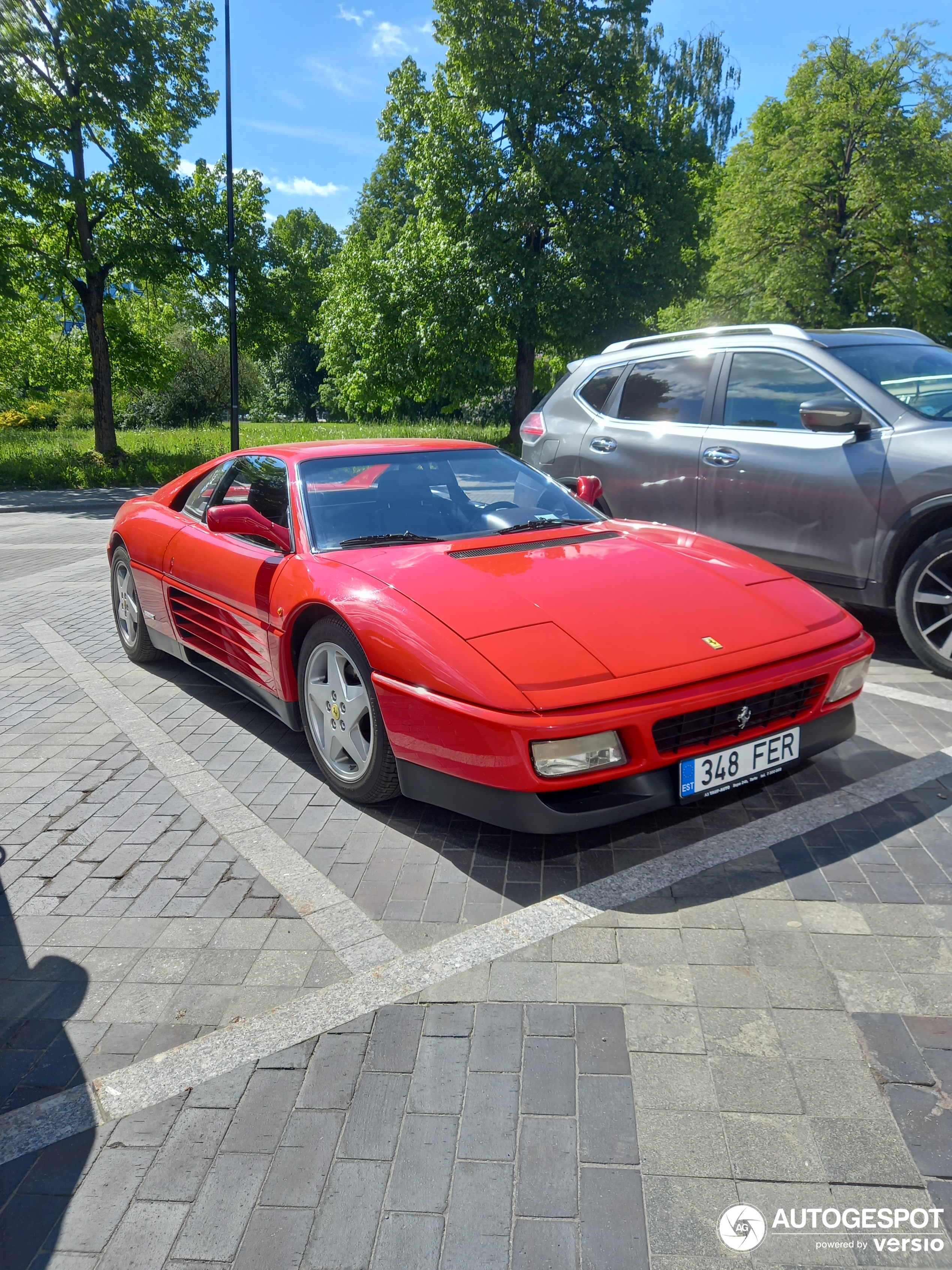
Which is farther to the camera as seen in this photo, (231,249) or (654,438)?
(231,249)

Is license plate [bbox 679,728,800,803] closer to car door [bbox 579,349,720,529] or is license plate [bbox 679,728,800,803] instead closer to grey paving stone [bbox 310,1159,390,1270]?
grey paving stone [bbox 310,1159,390,1270]

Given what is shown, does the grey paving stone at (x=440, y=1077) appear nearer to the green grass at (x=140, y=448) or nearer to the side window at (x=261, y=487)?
the side window at (x=261, y=487)

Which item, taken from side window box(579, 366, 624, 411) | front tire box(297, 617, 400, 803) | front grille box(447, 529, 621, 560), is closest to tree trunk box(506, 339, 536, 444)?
side window box(579, 366, 624, 411)

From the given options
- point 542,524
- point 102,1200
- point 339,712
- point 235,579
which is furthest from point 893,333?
point 102,1200

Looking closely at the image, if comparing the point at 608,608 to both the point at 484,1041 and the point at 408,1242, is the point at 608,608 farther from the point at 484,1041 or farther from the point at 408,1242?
the point at 408,1242

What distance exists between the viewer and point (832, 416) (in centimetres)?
521

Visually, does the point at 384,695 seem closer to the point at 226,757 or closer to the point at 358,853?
the point at 358,853

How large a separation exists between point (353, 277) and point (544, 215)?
28.2 feet

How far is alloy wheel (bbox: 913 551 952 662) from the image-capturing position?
5.09m

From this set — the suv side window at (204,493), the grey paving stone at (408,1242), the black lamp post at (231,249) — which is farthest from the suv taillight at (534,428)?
the black lamp post at (231,249)

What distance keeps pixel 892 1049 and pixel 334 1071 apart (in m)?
1.37

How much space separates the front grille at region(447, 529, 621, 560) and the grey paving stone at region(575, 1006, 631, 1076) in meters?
1.91

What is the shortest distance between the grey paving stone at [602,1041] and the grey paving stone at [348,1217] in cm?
56

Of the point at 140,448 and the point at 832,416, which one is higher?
the point at 832,416
